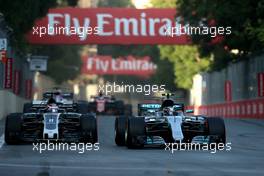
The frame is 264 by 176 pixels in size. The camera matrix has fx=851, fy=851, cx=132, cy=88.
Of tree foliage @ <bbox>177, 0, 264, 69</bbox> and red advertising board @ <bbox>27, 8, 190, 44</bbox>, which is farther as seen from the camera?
red advertising board @ <bbox>27, 8, 190, 44</bbox>

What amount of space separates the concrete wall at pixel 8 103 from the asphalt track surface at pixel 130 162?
48.5 feet

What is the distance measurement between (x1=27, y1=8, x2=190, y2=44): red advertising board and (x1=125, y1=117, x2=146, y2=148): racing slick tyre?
35.1 metres

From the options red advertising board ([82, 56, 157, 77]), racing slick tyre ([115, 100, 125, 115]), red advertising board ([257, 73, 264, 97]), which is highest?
red advertising board ([82, 56, 157, 77])

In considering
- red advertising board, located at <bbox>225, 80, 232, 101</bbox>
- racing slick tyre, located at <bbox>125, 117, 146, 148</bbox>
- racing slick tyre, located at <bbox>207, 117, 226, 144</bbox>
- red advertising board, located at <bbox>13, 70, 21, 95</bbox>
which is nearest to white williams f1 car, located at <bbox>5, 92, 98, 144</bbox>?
racing slick tyre, located at <bbox>125, 117, 146, 148</bbox>

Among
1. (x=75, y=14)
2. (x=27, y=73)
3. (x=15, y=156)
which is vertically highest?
(x=75, y=14)

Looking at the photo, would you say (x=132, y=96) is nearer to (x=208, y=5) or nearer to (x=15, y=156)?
(x=208, y=5)

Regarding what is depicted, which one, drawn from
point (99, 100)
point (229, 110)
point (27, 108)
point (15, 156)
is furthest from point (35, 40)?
point (15, 156)

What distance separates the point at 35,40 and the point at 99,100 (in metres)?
6.86

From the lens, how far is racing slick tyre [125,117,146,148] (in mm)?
18078

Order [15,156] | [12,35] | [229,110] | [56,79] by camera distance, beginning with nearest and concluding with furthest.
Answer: [15,156], [12,35], [229,110], [56,79]

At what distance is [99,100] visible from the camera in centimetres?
4884

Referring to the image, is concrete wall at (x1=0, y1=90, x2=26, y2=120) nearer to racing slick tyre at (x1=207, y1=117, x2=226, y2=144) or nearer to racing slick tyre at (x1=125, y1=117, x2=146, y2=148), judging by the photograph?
racing slick tyre at (x1=125, y1=117, x2=146, y2=148)

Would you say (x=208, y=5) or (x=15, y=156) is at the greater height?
(x=208, y=5)

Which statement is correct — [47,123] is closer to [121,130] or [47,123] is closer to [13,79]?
[121,130]
